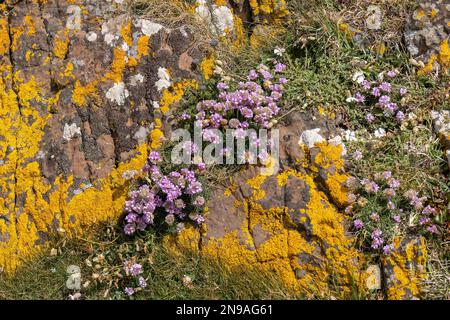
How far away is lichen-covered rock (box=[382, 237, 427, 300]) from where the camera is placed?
162 inches

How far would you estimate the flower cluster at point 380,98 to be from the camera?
4691 mm

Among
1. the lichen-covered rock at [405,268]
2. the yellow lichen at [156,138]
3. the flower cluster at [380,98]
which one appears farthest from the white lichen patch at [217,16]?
the lichen-covered rock at [405,268]

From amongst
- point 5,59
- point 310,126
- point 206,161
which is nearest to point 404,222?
point 310,126

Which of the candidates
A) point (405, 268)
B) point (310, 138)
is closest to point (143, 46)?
point (310, 138)

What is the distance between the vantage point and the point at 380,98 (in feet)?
15.5

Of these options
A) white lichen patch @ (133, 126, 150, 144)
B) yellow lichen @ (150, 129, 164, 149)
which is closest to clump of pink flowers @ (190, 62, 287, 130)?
yellow lichen @ (150, 129, 164, 149)

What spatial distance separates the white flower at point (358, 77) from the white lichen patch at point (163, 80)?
1.65 metres

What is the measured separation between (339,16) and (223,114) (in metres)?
1.52

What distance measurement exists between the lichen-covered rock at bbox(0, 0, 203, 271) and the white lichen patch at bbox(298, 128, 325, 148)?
1131mm

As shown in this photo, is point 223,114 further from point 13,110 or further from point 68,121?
point 13,110

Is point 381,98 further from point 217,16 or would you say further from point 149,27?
point 149,27

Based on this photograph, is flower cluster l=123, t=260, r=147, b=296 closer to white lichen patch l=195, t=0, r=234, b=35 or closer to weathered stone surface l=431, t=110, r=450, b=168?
white lichen patch l=195, t=0, r=234, b=35

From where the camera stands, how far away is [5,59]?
5219mm

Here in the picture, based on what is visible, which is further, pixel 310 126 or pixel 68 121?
pixel 68 121
